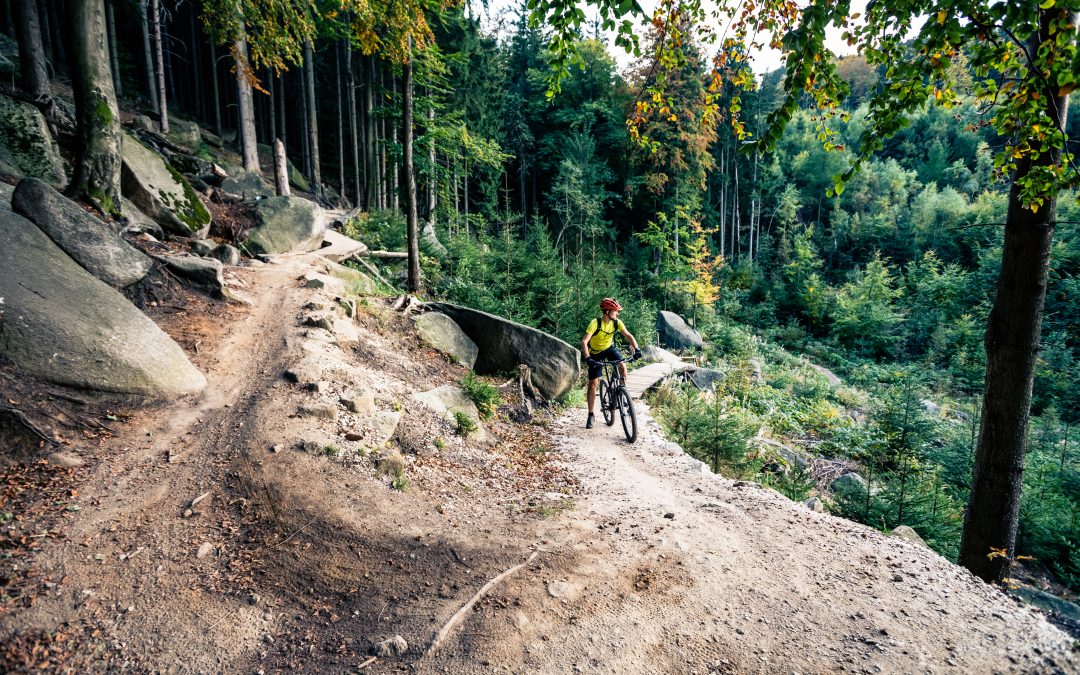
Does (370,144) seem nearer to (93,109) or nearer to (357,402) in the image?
(93,109)

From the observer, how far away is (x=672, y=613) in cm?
308

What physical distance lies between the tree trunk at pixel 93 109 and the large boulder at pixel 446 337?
5.39 meters

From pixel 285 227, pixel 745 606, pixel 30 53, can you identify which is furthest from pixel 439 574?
pixel 30 53

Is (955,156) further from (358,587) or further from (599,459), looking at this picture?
(358,587)

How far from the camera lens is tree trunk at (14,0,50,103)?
9.77 m

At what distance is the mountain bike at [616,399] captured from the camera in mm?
7586

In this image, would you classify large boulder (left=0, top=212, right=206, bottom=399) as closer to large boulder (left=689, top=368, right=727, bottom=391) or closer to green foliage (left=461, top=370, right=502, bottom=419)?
green foliage (left=461, top=370, right=502, bottom=419)

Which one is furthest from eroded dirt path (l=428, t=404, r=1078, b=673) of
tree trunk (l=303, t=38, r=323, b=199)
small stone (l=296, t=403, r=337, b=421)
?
tree trunk (l=303, t=38, r=323, b=199)

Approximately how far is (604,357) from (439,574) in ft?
17.2

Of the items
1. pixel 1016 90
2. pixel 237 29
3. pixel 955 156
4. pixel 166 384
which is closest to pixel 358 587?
pixel 166 384

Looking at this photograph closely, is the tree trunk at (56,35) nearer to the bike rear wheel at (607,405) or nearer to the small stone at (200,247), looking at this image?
the small stone at (200,247)

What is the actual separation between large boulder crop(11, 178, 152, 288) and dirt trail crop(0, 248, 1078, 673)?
8.04ft

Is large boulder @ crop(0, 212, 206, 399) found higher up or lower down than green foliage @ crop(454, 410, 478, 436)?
higher up

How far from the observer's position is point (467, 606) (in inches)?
117
